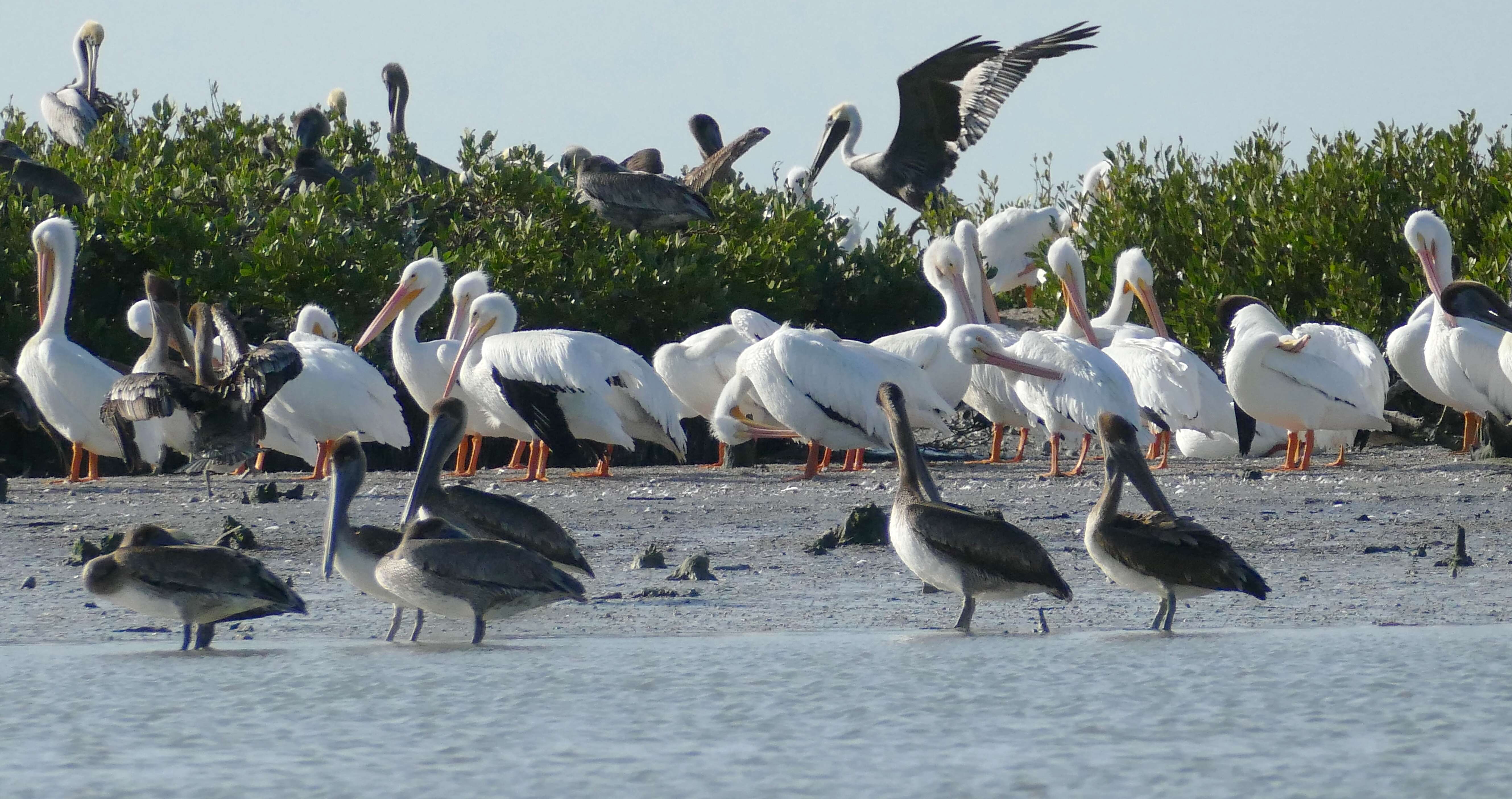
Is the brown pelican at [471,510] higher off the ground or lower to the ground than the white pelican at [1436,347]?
lower

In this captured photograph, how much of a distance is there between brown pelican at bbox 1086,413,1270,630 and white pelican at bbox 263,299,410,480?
6225 mm

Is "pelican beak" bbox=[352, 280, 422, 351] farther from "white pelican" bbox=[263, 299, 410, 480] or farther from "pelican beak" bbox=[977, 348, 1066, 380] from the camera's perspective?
"pelican beak" bbox=[977, 348, 1066, 380]

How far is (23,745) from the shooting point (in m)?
4.41

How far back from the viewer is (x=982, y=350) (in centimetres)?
1139

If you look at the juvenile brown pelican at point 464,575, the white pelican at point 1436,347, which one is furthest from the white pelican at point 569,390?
the juvenile brown pelican at point 464,575

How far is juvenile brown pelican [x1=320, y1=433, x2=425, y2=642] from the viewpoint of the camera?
227 inches

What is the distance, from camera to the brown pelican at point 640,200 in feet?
52.2

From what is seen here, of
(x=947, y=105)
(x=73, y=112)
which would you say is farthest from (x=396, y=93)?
(x=947, y=105)

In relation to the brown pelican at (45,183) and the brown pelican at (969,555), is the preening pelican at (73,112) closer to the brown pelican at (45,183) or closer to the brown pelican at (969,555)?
the brown pelican at (45,183)

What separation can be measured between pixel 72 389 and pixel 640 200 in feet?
18.9

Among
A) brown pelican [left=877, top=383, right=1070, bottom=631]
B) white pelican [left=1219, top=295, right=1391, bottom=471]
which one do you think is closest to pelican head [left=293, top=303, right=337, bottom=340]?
white pelican [left=1219, top=295, right=1391, bottom=471]

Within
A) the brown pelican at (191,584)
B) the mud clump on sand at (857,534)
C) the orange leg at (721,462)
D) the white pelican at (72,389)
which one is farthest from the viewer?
the orange leg at (721,462)

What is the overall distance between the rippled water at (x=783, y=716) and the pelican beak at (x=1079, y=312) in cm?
769

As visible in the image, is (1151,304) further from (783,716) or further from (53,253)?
(783,716)
